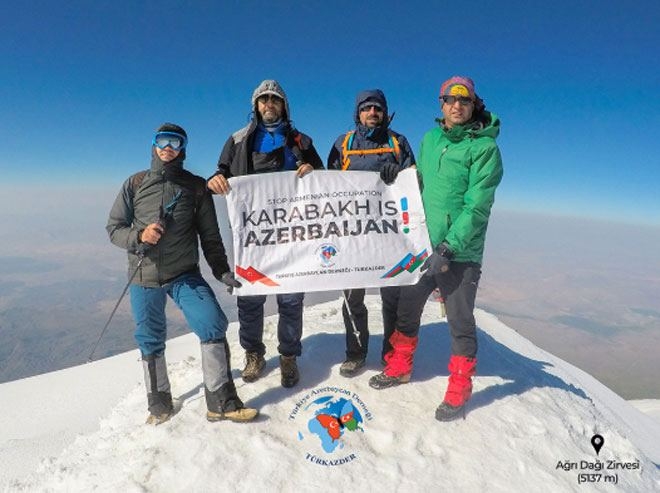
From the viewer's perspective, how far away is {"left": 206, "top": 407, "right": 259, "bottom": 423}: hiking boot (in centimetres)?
436

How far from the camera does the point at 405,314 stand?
199 inches

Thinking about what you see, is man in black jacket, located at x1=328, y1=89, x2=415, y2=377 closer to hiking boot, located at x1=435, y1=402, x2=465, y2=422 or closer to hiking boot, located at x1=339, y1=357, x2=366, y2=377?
hiking boot, located at x1=339, y1=357, x2=366, y2=377

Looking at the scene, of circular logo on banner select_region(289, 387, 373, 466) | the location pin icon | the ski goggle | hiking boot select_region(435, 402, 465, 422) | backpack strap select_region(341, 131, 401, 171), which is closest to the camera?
circular logo on banner select_region(289, 387, 373, 466)

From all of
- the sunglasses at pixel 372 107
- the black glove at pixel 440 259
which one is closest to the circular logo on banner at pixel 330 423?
the black glove at pixel 440 259

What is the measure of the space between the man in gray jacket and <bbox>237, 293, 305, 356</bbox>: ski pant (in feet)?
2.54

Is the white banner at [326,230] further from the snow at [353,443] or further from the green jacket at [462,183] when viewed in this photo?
the snow at [353,443]

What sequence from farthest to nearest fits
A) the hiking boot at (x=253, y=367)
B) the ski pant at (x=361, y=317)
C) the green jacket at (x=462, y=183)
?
the hiking boot at (x=253, y=367) → the ski pant at (x=361, y=317) → the green jacket at (x=462, y=183)

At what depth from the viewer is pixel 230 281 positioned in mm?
4582

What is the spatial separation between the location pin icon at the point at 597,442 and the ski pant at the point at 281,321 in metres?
4.06

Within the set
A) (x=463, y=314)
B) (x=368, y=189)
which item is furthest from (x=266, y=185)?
(x=463, y=314)

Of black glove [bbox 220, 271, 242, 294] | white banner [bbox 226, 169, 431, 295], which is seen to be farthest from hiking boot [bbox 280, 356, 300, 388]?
black glove [bbox 220, 271, 242, 294]

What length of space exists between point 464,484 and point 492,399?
169cm

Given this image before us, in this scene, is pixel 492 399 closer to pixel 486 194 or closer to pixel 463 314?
pixel 463 314

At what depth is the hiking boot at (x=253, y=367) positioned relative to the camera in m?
5.45
